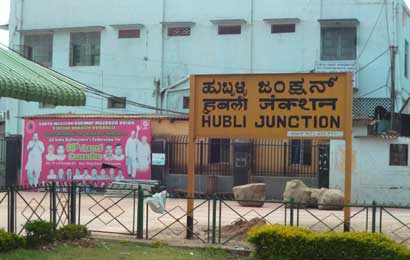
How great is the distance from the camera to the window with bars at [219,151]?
1041 inches

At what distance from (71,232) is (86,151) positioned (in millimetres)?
16138

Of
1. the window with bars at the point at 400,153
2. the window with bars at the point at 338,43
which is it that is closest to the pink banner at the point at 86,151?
the window with bars at the point at 338,43

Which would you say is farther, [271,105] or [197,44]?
[197,44]

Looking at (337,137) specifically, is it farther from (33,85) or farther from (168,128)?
(168,128)

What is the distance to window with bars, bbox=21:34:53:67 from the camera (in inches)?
1375

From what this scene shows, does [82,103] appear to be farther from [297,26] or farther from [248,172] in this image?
[297,26]

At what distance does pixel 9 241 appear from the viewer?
369 inches

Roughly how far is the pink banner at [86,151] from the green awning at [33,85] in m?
16.4

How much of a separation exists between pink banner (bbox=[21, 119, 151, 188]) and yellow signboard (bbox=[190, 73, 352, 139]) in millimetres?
13972

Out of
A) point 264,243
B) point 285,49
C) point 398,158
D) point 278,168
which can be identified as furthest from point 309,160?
point 264,243

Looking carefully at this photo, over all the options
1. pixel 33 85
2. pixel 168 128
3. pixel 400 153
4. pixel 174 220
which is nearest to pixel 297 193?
pixel 400 153

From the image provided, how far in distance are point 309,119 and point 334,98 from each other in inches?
23.4

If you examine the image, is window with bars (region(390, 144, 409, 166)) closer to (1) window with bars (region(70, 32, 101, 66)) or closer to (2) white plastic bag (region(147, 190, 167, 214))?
(2) white plastic bag (region(147, 190, 167, 214))

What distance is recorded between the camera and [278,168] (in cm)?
2564
